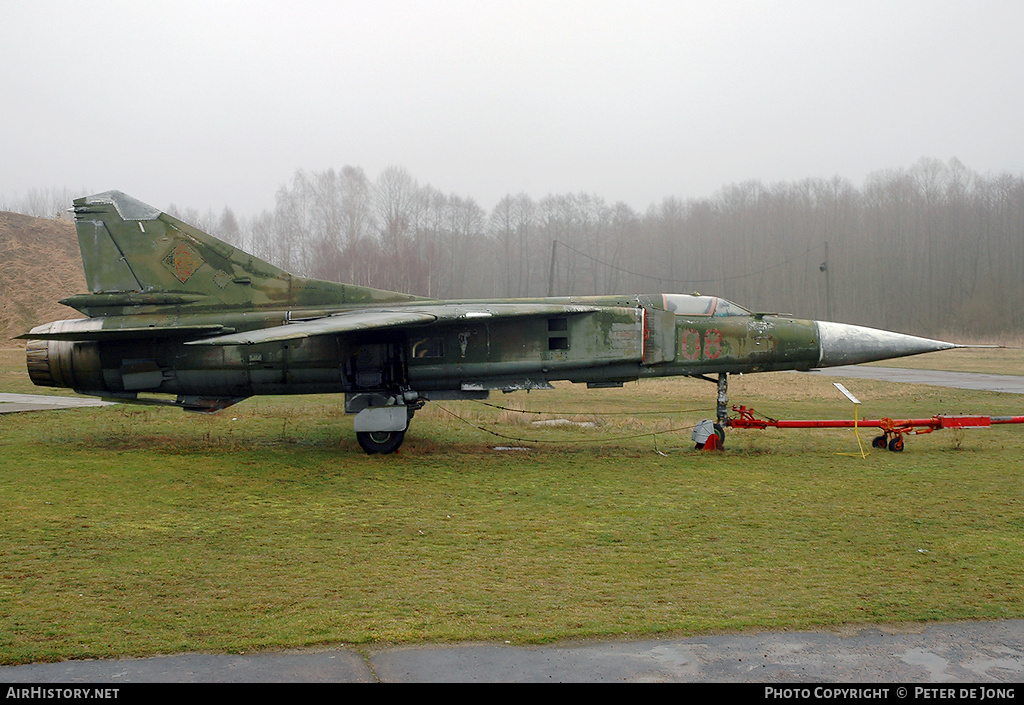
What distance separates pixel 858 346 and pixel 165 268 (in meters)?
11.5

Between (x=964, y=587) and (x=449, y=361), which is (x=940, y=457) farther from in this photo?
(x=449, y=361)

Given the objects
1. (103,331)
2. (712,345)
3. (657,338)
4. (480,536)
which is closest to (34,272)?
→ (103,331)

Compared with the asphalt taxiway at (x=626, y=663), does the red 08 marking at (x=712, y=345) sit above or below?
above

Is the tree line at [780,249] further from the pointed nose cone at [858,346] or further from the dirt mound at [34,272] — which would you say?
the pointed nose cone at [858,346]

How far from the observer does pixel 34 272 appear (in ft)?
158

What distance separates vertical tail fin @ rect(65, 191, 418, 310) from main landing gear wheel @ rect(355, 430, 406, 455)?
2.31 metres

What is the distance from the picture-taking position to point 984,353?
41.9m

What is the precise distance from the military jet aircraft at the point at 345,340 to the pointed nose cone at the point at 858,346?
23 mm

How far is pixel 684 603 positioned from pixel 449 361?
6.97 meters

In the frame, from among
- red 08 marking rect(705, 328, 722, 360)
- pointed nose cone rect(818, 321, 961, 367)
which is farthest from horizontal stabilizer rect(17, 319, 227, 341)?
pointed nose cone rect(818, 321, 961, 367)

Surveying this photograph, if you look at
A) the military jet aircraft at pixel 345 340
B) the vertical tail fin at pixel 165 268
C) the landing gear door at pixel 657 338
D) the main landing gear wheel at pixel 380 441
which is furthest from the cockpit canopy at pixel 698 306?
the vertical tail fin at pixel 165 268

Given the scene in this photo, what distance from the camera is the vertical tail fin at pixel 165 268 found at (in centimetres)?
1191

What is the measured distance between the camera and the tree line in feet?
200

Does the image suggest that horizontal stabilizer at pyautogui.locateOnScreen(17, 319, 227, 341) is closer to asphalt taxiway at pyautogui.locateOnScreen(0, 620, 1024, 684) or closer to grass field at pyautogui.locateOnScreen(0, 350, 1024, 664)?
grass field at pyautogui.locateOnScreen(0, 350, 1024, 664)
